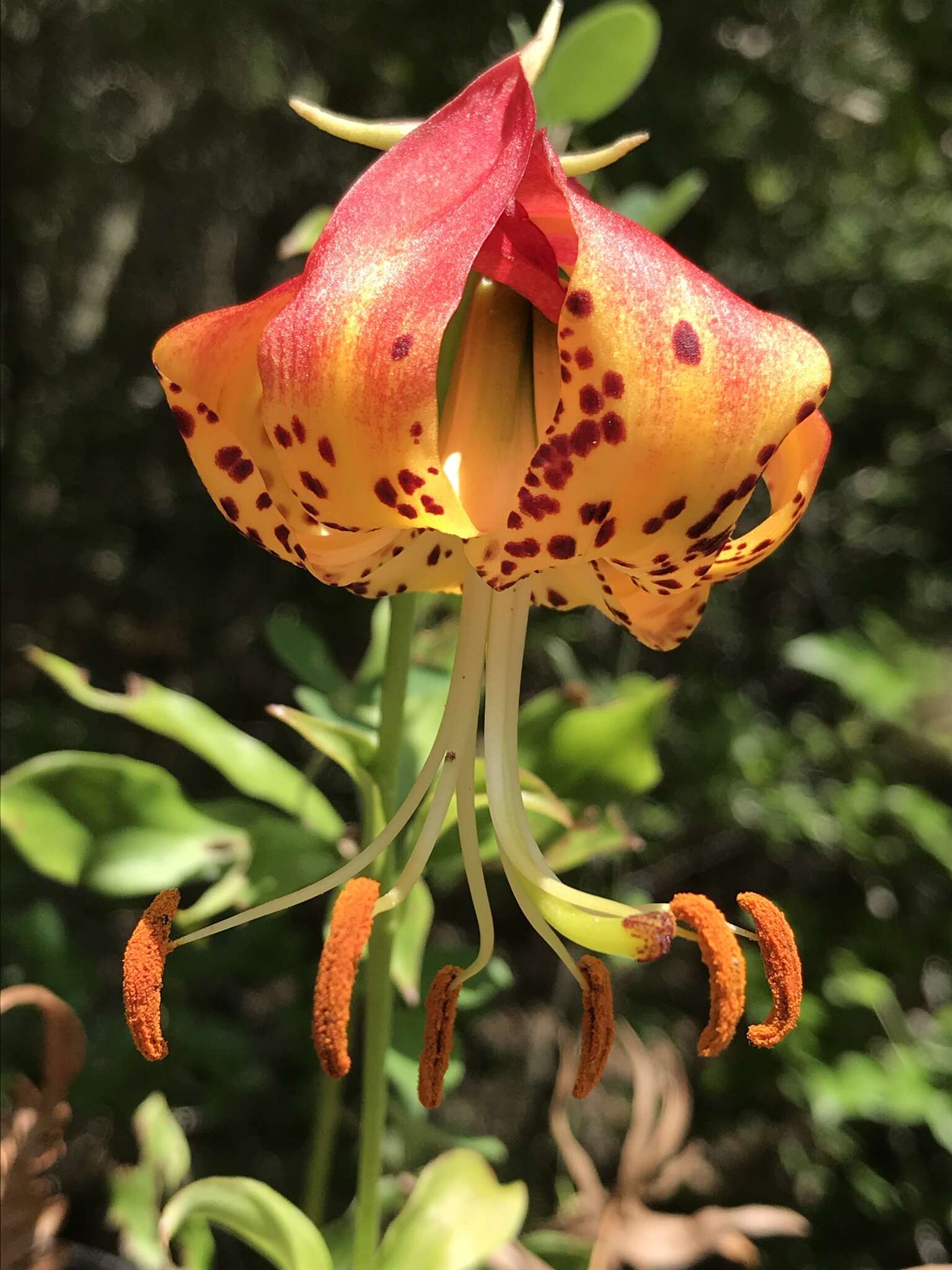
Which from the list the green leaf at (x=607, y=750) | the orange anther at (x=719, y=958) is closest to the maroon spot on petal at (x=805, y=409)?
the orange anther at (x=719, y=958)

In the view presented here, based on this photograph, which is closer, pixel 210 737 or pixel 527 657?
pixel 210 737

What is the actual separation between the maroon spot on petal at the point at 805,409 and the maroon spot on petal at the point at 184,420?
11.1 inches

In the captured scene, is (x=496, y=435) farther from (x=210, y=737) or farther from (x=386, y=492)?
(x=210, y=737)

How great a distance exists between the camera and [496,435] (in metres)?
0.52

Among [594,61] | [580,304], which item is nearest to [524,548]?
[580,304]

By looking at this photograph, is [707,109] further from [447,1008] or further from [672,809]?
[447,1008]

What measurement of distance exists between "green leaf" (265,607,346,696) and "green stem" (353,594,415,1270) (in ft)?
0.77

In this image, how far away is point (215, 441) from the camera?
1.74 ft

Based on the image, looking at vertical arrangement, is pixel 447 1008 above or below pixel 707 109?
below

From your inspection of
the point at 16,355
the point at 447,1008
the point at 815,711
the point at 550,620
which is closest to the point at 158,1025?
the point at 447,1008

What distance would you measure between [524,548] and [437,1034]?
0.27m

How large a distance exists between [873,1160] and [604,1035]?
0.96m

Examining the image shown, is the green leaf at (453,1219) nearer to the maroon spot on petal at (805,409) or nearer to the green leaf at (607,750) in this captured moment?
the green leaf at (607,750)

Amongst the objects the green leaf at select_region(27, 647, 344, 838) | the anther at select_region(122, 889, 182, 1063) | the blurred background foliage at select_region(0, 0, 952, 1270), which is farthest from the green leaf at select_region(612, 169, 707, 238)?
the anther at select_region(122, 889, 182, 1063)
